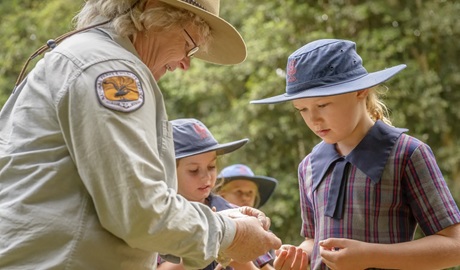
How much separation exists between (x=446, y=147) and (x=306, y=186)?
6.90 metres

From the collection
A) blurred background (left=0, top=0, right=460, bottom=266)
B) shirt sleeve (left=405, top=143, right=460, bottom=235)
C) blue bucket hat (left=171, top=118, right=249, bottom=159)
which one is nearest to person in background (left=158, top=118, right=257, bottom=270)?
blue bucket hat (left=171, top=118, right=249, bottom=159)

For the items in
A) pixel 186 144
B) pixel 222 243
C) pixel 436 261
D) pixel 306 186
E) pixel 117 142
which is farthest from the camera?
pixel 186 144

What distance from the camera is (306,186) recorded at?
3.32 m

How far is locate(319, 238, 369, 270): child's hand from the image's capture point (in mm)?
2902

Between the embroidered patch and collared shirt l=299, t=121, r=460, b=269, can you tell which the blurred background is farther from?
the embroidered patch

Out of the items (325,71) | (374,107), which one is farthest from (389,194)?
(325,71)

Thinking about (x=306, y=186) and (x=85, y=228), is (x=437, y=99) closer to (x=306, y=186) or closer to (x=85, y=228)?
(x=306, y=186)

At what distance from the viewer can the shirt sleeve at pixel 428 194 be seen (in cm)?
294

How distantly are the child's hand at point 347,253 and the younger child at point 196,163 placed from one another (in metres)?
1.01

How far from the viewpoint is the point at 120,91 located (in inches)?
91.2

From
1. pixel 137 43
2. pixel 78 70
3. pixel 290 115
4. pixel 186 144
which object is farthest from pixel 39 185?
pixel 290 115

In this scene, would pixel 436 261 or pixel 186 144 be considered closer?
pixel 436 261

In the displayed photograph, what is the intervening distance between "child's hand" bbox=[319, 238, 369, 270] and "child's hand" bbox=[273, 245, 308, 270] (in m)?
0.20

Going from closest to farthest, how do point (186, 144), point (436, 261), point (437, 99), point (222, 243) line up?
point (222, 243) < point (436, 261) < point (186, 144) < point (437, 99)
